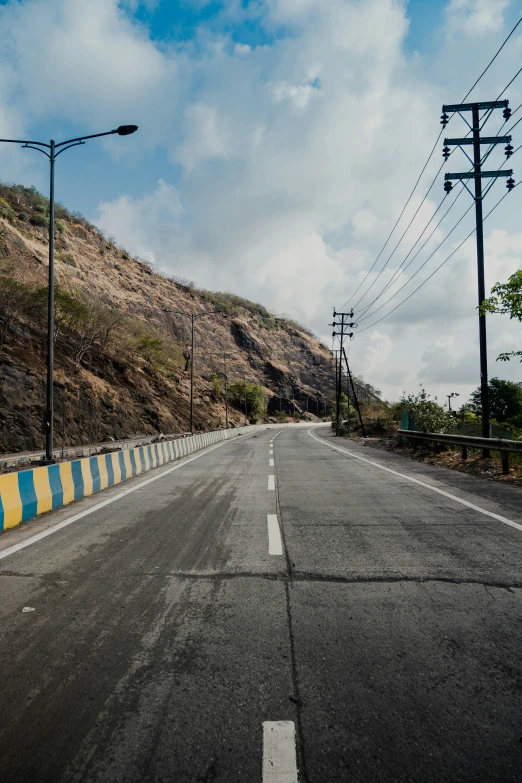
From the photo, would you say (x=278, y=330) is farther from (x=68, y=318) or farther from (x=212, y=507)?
(x=212, y=507)

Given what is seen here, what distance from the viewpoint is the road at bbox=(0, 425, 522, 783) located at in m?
2.15

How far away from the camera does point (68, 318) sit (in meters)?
38.4

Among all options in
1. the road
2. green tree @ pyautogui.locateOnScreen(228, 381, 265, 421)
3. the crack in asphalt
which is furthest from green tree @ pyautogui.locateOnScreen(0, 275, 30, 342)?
green tree @ pyautogui.locateOnScreen(228, 381, 265, 421)

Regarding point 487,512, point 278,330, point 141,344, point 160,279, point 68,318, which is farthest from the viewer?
point 278,330

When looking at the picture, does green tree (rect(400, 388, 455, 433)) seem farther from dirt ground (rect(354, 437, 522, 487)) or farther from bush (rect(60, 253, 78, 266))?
bush (rect(60, 253, 78, 266))

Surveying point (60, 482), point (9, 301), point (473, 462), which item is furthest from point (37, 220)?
point (473, 462)

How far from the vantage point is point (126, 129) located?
1333 cm

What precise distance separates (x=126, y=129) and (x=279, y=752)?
14.8 m

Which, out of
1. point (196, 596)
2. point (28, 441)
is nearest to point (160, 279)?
point (28, 441)

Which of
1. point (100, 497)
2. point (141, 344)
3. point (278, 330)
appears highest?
point (278, 330)

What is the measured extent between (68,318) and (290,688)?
39795 millimetres

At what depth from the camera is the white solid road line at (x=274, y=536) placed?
538 cm

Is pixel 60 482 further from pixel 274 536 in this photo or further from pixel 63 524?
pixel 274 536

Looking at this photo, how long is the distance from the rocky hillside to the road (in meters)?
22.6
